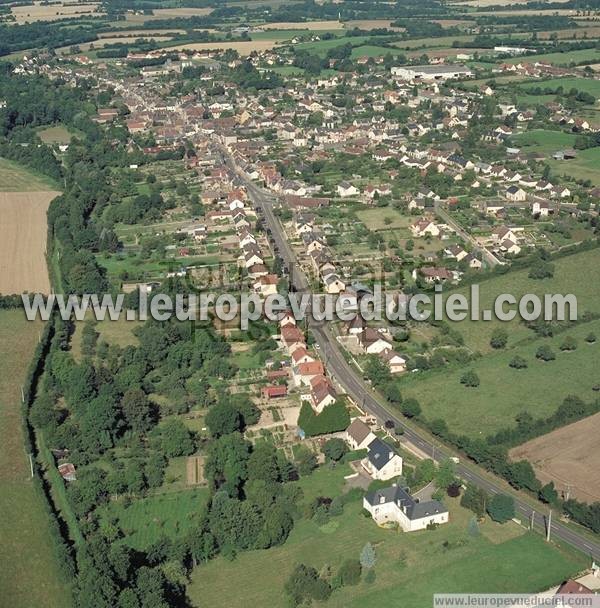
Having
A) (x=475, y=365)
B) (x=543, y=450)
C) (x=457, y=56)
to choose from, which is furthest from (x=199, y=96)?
(x=543, y=450)

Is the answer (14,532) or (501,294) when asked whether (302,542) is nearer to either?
(14,532)

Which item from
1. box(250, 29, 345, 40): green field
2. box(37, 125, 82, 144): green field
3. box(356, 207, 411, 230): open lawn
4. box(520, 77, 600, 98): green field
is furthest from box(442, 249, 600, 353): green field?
box(250, 29, 345, 40): green field

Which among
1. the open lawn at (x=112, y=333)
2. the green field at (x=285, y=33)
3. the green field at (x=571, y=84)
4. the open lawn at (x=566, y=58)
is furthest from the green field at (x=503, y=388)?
the green field at (x=285, y=33)

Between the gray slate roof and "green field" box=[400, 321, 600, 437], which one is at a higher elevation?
the gray slate roof

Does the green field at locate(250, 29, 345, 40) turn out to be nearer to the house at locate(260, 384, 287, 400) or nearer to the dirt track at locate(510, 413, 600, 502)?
the house at locate(260, 384, 287, 400)

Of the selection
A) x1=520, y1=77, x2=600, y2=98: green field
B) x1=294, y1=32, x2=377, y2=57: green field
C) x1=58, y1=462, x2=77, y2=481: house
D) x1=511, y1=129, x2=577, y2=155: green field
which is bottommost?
x1=58, y1=462, x2=77, y2=481: house

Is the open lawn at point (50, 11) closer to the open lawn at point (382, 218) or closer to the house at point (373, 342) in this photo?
the open lawn at point (382, 218)
